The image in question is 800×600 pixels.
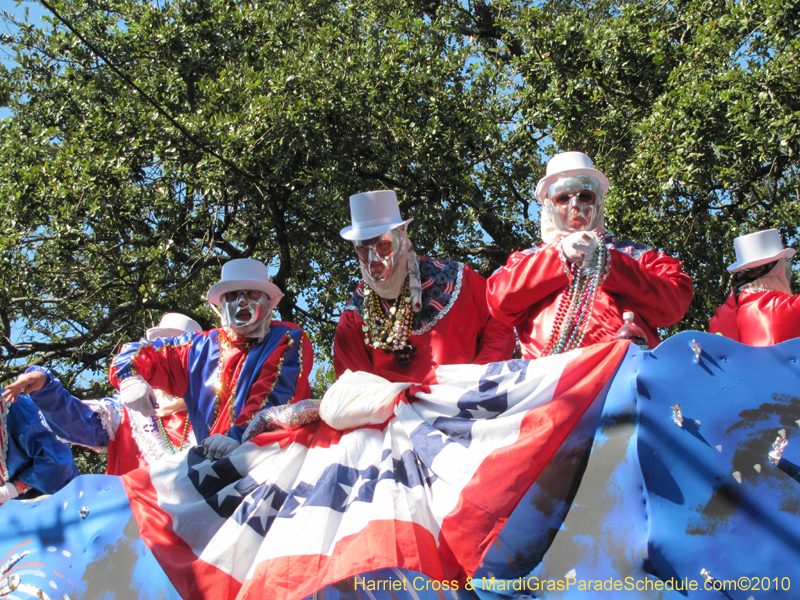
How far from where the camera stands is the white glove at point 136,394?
12.6ft

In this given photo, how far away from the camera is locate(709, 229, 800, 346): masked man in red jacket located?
3830 mm

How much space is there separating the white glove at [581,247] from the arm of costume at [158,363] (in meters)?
2.20

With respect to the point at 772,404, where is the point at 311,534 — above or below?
below

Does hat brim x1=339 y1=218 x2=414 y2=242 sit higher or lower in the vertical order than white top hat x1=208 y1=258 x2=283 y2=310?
higher


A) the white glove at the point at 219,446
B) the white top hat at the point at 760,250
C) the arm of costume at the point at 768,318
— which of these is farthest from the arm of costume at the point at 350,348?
the white top hat at the point at 760,250

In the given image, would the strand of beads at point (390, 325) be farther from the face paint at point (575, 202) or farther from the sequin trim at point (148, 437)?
the sequin trim at point (148, 437)

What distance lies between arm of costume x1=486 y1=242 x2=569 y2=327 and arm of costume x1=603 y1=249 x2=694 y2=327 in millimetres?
211

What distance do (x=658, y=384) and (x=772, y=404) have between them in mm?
333

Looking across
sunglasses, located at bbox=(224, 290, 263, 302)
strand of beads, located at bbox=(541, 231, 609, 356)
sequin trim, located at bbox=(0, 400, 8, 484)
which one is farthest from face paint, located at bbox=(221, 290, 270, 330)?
strand of beads, located at bbox=(541, 231, 609, 356)

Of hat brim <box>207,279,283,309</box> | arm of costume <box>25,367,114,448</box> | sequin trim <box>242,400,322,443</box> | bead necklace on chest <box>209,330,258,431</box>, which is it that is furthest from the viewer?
arm of costume <box>25,367,114,448</box>

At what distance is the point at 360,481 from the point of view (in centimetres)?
280

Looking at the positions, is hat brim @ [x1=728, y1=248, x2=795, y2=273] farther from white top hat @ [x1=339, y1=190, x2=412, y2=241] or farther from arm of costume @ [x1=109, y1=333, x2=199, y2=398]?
arm of costume @ [x1=109, y1=333, x2=199, y2=398]

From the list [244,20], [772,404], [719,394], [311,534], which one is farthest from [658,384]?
[244,20]

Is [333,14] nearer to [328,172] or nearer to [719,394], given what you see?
[328,172]
